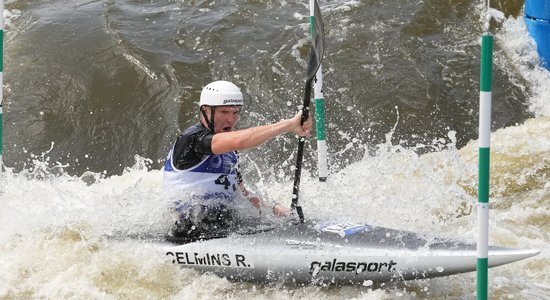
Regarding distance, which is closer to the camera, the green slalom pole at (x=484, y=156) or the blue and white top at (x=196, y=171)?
the green slalom pole at (x=484, y=156)

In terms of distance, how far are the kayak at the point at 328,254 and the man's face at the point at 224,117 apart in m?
0.60

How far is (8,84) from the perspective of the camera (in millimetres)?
8258

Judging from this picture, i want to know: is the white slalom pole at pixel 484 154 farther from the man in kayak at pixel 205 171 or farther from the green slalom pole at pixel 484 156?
the man in kayak at pixel 205 171

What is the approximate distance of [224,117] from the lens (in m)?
4.61

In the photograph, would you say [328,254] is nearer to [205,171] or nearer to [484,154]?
[205,171]

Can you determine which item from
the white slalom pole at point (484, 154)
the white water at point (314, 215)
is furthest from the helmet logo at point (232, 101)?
the white slalom pole at point (484, 154)

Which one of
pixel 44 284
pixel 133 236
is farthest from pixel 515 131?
pixel 44 284

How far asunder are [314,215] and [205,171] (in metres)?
0.69

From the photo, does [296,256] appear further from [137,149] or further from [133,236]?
[137,149]

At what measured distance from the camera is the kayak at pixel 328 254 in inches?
158

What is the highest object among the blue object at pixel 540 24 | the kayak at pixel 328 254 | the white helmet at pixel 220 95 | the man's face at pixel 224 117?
the white helmet at pixel 220 95

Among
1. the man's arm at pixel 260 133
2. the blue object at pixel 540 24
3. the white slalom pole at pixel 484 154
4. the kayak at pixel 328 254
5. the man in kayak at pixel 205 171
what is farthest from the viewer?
the blue object at pixel 540 24

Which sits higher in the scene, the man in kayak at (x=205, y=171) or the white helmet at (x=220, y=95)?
the white helmet at (x=220, y=95)

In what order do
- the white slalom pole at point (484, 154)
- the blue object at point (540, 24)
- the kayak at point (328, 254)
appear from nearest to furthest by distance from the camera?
1. the white slalom pole at point (484, 154)
2. the kayak at point (328, 254)
3. the blue object at point (540, 24)
